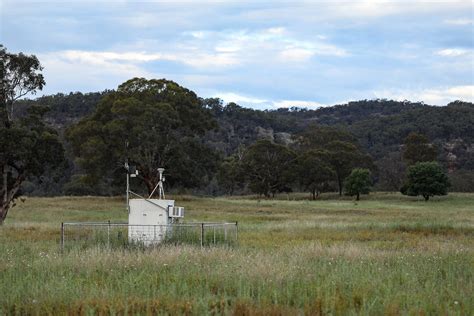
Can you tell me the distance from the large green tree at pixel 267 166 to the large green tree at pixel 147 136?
73.1ft

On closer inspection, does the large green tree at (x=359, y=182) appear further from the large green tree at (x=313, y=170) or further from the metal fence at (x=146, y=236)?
the metal fence at (x=146, y=236)

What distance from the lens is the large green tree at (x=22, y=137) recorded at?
36.1m

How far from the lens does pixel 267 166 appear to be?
295 ft

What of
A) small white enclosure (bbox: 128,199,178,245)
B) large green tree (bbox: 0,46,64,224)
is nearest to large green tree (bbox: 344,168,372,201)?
large green tree (bbox: 0,46,64,224)

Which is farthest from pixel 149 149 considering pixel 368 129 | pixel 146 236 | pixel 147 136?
pixel 368 129

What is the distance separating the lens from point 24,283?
476 inches

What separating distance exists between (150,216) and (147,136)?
38047 mm

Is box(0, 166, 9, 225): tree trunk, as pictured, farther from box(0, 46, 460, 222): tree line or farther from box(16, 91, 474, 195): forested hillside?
box(16, 91, 474, 195): forested hillside

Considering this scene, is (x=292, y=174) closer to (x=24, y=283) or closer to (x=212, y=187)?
(x=212, y=187)

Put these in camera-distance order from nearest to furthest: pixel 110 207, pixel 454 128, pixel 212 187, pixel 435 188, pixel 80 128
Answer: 1. pixel 110 207
2. pixel 80 128
3. pixel 435 188
4. pixel 212 187
5. pixel 454 128

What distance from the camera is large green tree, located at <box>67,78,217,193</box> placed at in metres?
62.4

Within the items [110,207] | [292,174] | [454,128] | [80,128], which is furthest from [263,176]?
[454,128]

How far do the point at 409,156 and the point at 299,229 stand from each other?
224 ft

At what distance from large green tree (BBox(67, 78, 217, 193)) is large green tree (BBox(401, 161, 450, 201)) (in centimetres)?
2352
